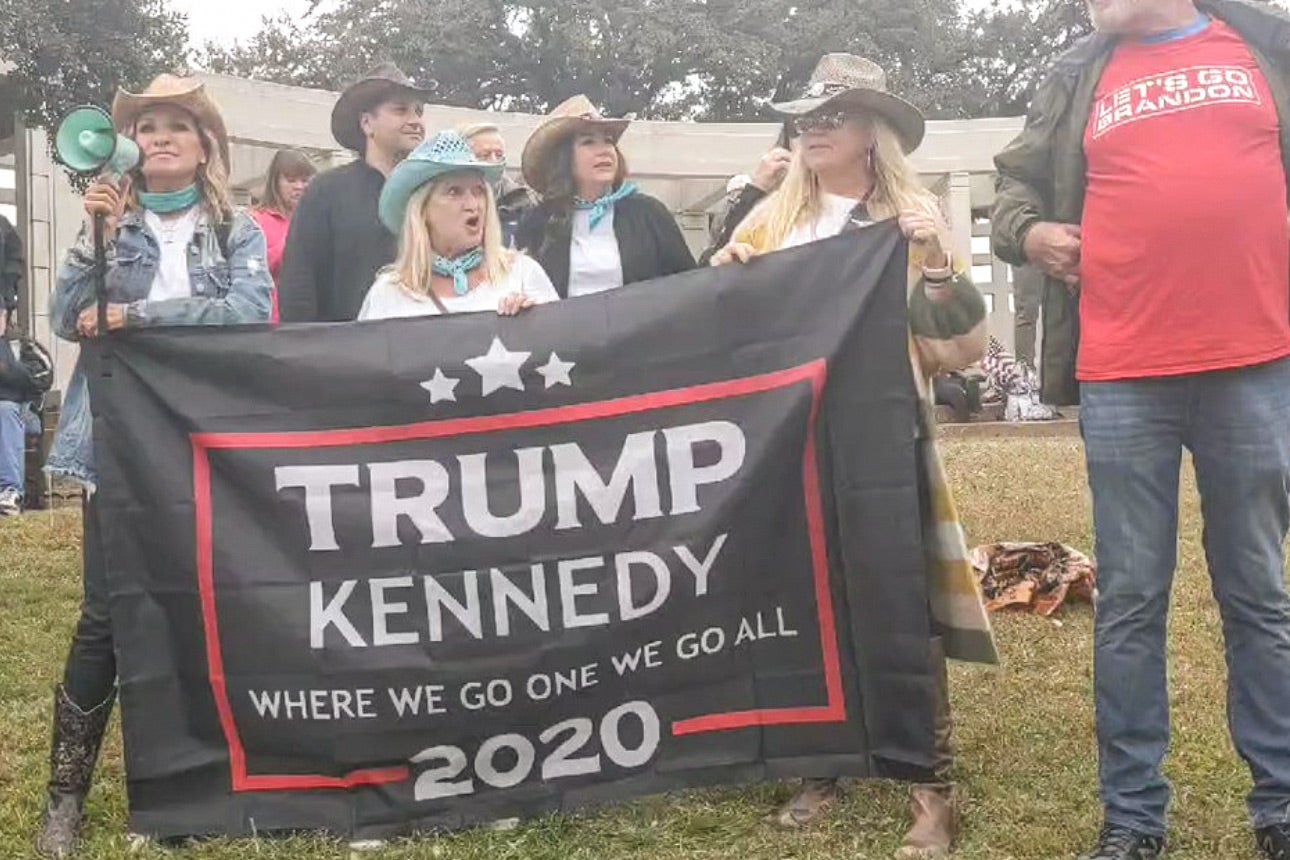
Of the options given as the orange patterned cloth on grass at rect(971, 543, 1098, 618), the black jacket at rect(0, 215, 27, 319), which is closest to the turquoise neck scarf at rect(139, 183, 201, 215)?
the orange patterned cloth on grass at rect(971, 543, 1098, 618)

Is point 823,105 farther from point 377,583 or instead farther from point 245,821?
point 245,821

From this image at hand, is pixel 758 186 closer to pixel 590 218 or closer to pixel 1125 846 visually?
pixel 590 218

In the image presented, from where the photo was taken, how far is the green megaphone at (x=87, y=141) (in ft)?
10.1

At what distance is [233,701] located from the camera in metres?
3.26

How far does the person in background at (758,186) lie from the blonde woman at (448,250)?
524 mm

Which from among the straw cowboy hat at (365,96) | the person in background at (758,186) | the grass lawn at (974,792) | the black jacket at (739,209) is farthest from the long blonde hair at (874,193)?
the straw cowboy hat at (365,96)

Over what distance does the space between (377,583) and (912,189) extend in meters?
1.48

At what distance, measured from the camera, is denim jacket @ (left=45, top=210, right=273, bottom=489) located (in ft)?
10.7

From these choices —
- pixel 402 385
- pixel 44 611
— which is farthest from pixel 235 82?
pixel 402 385

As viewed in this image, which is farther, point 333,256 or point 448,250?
point 333,256

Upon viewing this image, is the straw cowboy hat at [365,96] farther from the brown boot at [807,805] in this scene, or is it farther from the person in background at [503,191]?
the brown boot at [807,805]

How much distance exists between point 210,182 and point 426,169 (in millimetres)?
520

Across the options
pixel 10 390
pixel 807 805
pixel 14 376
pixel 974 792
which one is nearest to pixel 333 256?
pixel 807 805

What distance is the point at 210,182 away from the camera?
343cm
